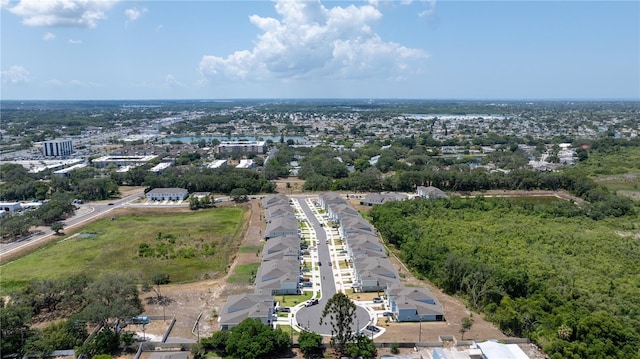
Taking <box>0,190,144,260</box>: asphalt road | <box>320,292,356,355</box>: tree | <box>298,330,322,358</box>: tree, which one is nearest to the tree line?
<box>298,330,322,358</box>: tree

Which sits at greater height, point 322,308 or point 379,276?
Result: point 379,276

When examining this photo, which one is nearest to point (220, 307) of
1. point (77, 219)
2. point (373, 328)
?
point (373, 328)

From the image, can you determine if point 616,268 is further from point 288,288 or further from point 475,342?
point 288,288

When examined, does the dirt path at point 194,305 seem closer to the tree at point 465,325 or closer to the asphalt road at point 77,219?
the tree at point 465,325

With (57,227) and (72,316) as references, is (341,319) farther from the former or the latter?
(57,227)

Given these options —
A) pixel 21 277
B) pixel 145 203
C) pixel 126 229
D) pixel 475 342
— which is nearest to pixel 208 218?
pixel 126 229
